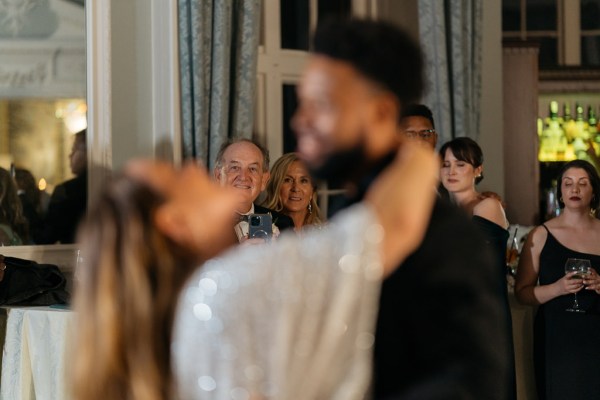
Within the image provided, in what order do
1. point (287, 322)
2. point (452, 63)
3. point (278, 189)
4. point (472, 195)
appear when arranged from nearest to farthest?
point (287, 322)
point (472, 195)
point (278, 189)
point (452, 63)

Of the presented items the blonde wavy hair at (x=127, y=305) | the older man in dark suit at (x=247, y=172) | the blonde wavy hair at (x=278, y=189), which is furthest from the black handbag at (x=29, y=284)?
the blonde wavy hair at (x=127, y=305)

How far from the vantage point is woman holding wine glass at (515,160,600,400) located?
4.58 meters

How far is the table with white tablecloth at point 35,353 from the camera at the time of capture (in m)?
4.17

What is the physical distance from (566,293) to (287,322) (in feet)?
10.9

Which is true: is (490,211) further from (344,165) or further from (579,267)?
Result: (344,165)

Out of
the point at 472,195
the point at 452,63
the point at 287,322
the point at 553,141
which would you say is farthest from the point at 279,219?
the point at 553,141

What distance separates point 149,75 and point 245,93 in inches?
19.0

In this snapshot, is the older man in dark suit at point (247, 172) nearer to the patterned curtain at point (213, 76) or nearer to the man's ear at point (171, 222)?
the patterned curtain at point (213, 76)

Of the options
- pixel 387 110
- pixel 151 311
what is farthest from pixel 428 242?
pixel 151 311

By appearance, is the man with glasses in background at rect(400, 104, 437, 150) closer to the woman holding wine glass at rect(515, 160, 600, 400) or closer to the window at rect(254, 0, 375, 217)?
the woman holding wine glass at rect(515, 160, 600, 400)

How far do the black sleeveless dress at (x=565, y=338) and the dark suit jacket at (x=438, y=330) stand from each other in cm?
318

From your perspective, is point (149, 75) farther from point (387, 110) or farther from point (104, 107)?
point (387, 110)

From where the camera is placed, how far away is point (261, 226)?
3867 millimetres

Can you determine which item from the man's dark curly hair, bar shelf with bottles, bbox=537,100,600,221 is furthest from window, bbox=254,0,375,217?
the man's dark curly hair
